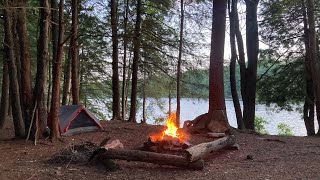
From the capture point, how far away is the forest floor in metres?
5.73

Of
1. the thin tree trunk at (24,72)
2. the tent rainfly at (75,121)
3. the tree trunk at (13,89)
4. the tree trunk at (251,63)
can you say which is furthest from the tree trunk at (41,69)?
the tree trunk at (251,63)

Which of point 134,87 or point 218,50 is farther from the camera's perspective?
point 134,87

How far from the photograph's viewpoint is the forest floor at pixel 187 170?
18.8 feet

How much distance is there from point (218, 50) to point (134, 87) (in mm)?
5884

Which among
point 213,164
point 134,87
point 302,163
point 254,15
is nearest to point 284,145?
point 302,163

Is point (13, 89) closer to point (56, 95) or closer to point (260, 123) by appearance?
point (56, 95)

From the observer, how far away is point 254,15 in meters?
14.2

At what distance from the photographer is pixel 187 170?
622 cm

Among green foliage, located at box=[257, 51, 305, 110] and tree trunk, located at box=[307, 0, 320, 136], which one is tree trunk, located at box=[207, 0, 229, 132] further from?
green foliage, located at box=[257, 51, 305, 110]

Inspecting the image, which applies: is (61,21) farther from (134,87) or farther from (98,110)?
(98,110)

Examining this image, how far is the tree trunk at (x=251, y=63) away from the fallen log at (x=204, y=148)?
6072 millimetres

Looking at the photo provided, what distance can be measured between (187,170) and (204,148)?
0.73m

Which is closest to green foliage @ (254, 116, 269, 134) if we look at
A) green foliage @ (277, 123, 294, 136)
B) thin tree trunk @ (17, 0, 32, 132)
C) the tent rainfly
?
green foliage @ (277, 123, 294, 136)

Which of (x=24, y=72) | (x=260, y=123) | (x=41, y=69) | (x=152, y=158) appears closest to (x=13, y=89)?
(x=24, y=72)
